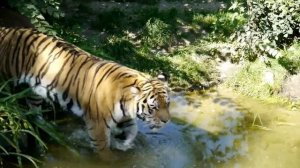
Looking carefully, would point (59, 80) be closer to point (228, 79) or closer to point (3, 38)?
point (3, 38)

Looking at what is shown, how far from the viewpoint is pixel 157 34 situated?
7887 millimetres

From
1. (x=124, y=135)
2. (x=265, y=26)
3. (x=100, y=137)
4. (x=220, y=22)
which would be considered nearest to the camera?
(x=100, y=137)

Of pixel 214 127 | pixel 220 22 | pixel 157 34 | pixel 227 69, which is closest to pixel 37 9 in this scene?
pixel 157 34

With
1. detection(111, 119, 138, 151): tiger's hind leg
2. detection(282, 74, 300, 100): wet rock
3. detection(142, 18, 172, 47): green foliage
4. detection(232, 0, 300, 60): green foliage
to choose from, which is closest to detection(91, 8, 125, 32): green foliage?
detection(142, 18, 172, 47): green foliage

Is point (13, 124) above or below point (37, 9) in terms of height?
below

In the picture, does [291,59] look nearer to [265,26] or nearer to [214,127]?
[265,26]

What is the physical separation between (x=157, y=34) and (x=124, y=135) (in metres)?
2.76

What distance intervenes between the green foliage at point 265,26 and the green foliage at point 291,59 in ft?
0.51

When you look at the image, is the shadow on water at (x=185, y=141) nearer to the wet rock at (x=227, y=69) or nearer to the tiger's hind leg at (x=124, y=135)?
the tiger's hind leg at (x=124, y=135)

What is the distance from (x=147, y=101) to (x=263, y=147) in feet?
5.43

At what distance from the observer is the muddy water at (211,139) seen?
538 cm

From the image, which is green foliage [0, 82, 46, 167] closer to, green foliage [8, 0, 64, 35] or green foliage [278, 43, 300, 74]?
green foliage [8, 0, 64, 35]

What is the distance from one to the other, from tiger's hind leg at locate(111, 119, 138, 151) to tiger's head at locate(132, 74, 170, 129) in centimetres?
47

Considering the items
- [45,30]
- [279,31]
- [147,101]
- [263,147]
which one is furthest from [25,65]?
[279,31]
